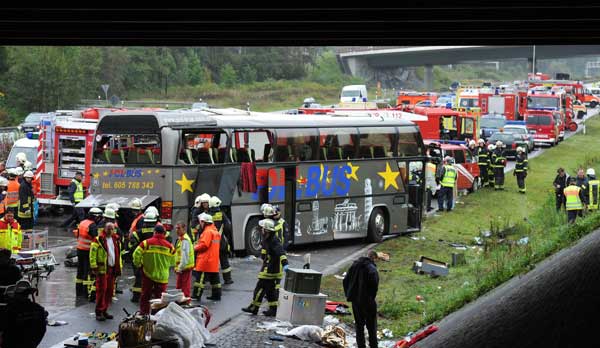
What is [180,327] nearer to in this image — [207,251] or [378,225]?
[207,251]

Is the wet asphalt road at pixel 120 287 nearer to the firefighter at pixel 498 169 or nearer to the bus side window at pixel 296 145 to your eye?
the bus side window at pixel 296 145

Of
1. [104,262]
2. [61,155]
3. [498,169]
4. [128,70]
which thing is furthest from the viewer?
[128,70]

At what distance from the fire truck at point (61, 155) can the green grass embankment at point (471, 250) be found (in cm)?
862

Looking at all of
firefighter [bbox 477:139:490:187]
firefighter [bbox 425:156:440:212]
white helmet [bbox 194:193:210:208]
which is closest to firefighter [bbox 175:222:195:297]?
white helmet [bbox 194:193:210:208]

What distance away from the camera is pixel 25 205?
78.6 feet

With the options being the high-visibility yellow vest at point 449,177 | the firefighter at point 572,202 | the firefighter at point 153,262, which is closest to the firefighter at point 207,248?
the firefighter at point 153,262

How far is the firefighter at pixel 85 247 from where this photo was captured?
731 inches

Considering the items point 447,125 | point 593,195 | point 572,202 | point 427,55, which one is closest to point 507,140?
point 447,125

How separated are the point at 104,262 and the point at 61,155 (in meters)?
12.8

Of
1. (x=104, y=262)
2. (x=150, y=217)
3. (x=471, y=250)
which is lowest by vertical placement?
(x=471, y=250)
